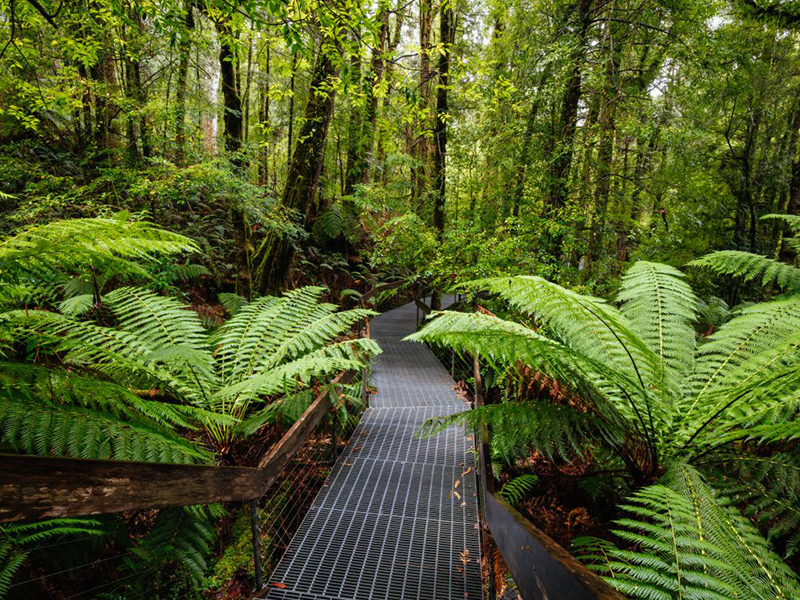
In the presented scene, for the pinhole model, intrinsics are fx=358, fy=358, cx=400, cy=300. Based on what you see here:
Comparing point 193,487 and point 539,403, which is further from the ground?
point 539,403

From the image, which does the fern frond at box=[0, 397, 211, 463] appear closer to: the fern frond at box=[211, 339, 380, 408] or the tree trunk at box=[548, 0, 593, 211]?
the fern frond at box=[211, 339, 380, 408]

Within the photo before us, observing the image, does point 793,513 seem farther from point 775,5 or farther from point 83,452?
point 775,5

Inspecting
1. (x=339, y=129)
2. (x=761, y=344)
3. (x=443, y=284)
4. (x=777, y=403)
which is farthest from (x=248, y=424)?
(x=339, y=129)

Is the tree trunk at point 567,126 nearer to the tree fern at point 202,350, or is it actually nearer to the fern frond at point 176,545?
the tree fern at point 202,350

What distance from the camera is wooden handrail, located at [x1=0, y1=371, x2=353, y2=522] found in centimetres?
84

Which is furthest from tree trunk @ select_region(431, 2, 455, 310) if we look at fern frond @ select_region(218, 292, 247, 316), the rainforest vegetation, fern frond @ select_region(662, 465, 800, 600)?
fern frond @ select_region(662, 465, 800, 600)

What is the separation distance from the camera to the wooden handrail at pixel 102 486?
2.77 feet

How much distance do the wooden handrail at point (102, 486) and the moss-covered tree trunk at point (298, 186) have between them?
438 cm

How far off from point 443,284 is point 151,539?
5.26m

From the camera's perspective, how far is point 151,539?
1.78 metres

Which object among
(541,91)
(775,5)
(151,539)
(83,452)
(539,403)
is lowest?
(151,539)

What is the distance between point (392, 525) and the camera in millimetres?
2424

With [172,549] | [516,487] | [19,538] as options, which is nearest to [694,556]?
[516,487]

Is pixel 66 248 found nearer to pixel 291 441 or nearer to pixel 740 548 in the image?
pixel 291 441
